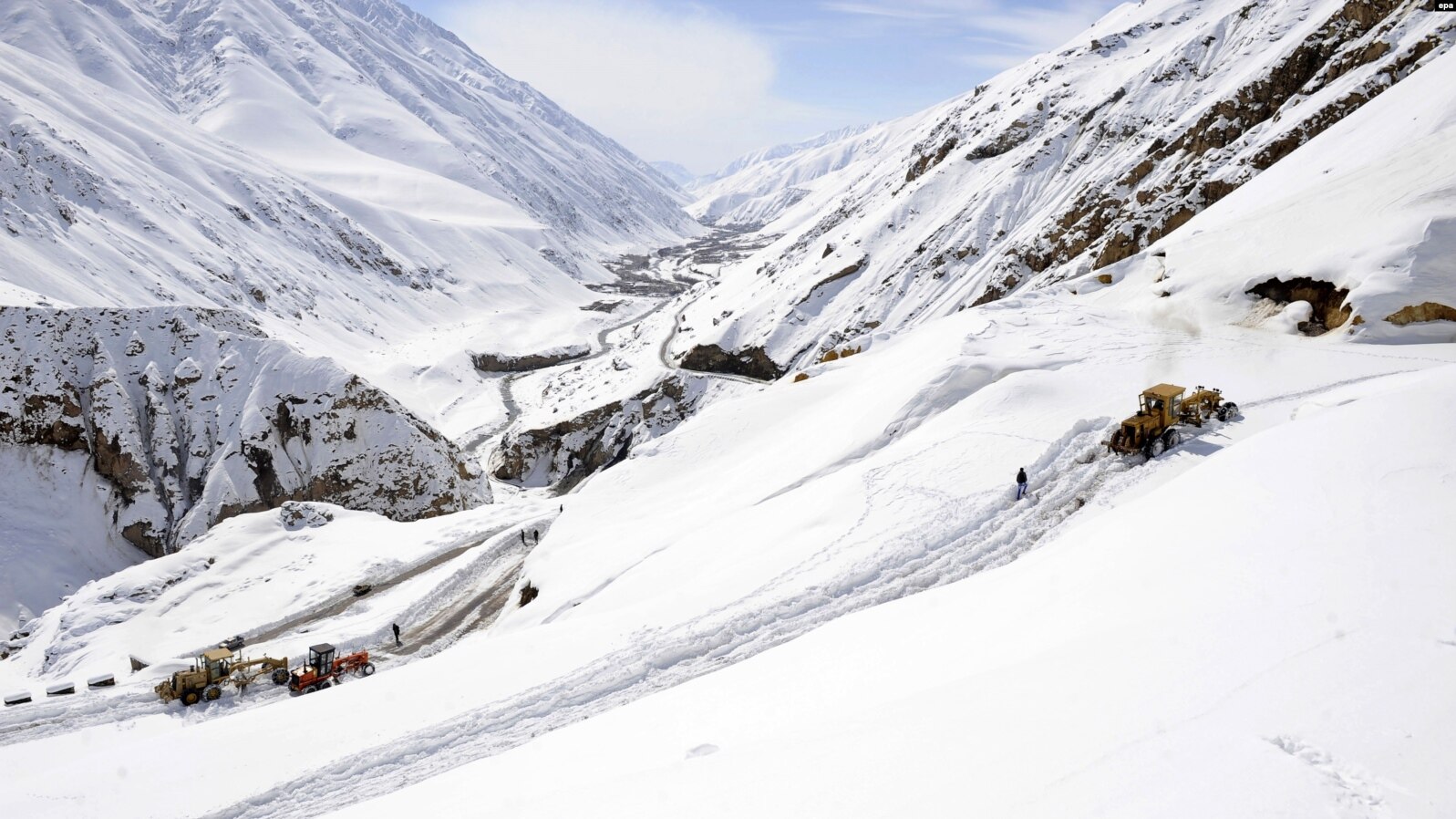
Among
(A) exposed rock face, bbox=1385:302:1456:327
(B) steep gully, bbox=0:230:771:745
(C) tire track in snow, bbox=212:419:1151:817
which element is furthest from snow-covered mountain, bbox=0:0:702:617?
(A) exposed rock face, bbox=1385:302:1456:327

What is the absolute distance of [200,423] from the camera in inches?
1465

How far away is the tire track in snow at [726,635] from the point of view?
39.2 ft

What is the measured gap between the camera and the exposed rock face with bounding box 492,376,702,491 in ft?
157

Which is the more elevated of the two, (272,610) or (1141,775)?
(272,610)

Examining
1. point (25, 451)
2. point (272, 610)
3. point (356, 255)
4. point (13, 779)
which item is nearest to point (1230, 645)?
point (13, 779)

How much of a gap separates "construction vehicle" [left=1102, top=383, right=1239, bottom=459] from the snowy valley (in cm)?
A: 24

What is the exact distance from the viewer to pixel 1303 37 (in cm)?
4553

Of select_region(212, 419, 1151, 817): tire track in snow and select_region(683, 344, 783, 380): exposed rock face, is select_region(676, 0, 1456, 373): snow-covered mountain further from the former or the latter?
select_region(212, 419, 1151, 817): tire track in snow

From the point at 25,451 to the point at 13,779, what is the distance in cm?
2884

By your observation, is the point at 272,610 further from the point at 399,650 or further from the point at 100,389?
the point at 100,389

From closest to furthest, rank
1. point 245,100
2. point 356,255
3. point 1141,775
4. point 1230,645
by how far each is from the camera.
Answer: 1. point 1141,775
2. point 1230,645
3. point 356,255
4. point 245,100

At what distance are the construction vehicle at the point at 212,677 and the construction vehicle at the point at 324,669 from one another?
2.08 feet

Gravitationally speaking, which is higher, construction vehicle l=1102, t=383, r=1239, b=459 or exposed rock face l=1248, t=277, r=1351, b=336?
exposed rock face l=1248, t=277, r=1351, b=336

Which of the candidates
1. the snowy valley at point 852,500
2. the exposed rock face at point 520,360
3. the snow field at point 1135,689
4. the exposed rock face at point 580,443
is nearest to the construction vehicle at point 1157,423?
the snowy valley at point 852,500
